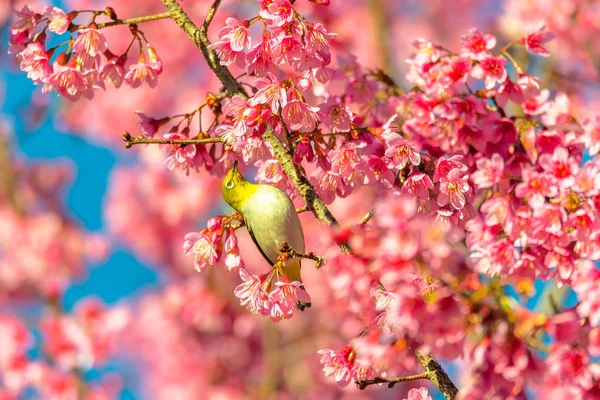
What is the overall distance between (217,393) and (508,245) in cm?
747

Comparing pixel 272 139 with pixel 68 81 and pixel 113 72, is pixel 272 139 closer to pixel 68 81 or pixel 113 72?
pixel 113 72

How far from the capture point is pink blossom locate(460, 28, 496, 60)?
2727mm

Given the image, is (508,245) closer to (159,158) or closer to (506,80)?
(506,80)

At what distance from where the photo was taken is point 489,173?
2426 millimetres

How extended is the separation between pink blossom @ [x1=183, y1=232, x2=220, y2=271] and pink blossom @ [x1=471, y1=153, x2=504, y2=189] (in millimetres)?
908

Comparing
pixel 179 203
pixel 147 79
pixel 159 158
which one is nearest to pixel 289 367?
pixel 179 203

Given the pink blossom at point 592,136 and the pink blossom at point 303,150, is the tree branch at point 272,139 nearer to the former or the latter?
the pink blossom at point 303,150

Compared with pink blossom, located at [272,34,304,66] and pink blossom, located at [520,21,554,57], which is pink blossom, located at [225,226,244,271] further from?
pink blossom, located at [520,21,554,57]

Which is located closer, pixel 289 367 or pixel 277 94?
pixel 277 94

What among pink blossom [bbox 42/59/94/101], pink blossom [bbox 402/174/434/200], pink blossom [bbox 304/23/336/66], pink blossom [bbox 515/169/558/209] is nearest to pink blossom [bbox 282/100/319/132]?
pink blossom [bbox 304/23/336/66]

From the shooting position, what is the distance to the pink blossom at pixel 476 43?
2.73 metres

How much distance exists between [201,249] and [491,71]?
126 centimetres

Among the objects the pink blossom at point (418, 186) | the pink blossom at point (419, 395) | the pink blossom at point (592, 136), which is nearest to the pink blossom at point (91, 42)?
the pink blossom at point (418, 186)

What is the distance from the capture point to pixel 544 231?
2295mm
